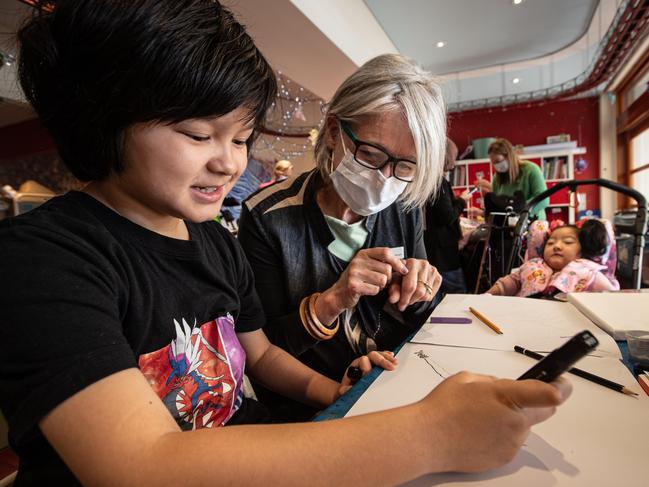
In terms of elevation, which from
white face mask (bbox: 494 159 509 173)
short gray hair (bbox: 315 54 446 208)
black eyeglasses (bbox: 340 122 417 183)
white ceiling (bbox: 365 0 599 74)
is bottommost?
black eyeglasses (bbox: 340 122 417 183)

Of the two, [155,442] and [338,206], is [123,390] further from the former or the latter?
[338,206]

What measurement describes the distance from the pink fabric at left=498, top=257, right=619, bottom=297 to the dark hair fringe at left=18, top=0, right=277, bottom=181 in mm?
1626

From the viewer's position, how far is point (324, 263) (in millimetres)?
972

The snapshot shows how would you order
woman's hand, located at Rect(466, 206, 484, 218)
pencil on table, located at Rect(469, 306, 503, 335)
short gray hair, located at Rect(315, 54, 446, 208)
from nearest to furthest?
1. pencil on table, located at Rect(469, 306, 503, 335)
2. short gray hair, located at Rect(315, 54, 446, 208)
3. woman's hand, located at Rect(466, 206, 484, 218)

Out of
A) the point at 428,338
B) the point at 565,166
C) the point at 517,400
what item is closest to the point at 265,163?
the point at 565,166

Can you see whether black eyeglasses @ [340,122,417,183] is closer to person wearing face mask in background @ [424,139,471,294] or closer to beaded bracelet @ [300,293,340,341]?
beaded bracelet @ [300,293,340,341]

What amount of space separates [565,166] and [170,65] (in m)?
6.60

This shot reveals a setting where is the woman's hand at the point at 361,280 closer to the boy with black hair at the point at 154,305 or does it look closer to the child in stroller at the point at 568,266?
the boy with black hair at the point at 154,305

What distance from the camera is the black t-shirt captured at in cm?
32

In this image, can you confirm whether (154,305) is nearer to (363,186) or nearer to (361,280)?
(361,280)

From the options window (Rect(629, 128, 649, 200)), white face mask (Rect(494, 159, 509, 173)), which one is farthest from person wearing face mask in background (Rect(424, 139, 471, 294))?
window (Rect(629, 128, 649, 200))

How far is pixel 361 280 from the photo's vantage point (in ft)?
2.51

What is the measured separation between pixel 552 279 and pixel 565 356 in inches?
61.5

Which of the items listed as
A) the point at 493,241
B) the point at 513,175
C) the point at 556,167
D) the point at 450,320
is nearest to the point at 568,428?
the point at 450,320
